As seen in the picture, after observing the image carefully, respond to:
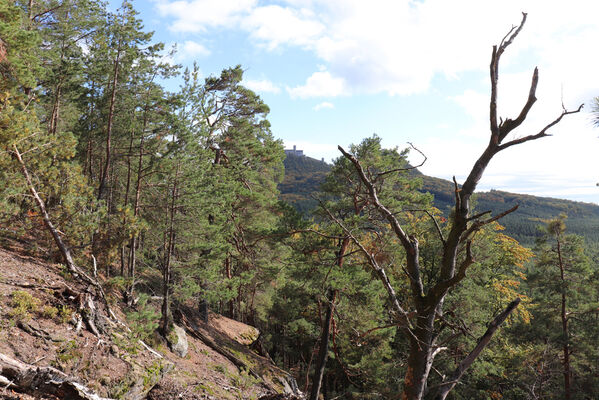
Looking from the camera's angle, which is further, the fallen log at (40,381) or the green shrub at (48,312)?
the green shrub at (48,312)

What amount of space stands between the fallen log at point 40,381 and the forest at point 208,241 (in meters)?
0.03

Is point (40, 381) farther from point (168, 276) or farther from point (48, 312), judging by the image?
point (168, 276)

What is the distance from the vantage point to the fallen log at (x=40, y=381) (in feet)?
16.7

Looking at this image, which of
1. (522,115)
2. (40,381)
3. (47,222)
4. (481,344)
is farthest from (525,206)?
(40,381)

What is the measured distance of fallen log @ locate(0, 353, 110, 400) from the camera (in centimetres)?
509

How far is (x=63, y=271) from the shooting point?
882 centimetres

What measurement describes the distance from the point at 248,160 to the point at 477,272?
12.8m

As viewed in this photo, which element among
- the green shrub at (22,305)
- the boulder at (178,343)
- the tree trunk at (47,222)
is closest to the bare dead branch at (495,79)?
the green shrub at (22,305)

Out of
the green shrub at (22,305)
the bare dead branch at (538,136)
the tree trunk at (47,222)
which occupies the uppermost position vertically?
the bare dead branch at (538,136)

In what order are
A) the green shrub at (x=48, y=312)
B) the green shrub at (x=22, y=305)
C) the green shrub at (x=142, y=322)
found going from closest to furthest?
the green shrub at (x=22, y=305)
the green shrub at (x=48, y=312)
the green shrub at (x=142, y=322)

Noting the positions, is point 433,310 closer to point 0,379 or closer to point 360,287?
point 0,379

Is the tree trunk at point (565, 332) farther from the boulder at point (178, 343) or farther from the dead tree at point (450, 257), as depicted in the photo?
the dead tree at point (450, 257)

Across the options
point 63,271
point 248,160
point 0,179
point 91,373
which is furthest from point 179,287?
point 248,160

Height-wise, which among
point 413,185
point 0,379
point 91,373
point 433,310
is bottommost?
point 91,373
